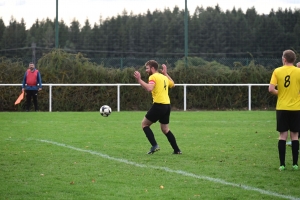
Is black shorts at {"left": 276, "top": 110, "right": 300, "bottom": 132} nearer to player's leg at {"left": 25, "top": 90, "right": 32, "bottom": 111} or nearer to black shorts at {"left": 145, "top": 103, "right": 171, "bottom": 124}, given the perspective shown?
black shorts at {"left": 145, "top": 103, "right": 171, "bottom": 124}

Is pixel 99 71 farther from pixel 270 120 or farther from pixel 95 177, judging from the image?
pixel 95 177

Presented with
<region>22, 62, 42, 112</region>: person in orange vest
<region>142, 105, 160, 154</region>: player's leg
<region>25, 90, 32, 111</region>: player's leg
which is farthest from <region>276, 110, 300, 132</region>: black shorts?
→ <region>25, 90, 32, 111</region>: player's leg

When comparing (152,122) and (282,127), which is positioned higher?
(282,127)

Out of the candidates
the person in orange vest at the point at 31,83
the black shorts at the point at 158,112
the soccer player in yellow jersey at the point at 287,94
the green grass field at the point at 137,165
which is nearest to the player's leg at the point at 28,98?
the person in orange vest at the point at 31,83

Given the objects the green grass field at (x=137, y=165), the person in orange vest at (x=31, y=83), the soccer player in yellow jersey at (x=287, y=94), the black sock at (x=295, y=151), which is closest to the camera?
the green grass field at (x=137, y=165)

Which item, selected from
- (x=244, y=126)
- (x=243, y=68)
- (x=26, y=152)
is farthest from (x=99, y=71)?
(x=26, y=152)

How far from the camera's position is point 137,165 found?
915 cm

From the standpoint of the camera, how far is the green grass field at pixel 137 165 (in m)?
6.98

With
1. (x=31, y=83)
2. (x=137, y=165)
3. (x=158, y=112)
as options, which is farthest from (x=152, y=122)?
(x=31, y=83)

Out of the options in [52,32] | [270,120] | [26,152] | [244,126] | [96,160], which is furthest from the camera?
[52,32]

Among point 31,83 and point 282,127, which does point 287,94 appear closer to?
point 282,127

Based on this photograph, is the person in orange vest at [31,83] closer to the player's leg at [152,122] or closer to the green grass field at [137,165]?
the green grass field at [137,165]

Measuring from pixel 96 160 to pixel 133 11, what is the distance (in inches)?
807

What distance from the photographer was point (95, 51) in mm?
28453
